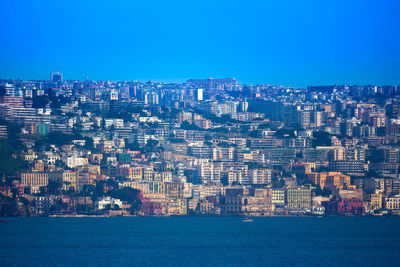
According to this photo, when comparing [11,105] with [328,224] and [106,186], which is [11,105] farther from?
[328,224]

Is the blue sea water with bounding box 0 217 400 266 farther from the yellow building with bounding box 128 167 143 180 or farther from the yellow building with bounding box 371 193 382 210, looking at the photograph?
the yellow building with bounding box 128 167 143 180

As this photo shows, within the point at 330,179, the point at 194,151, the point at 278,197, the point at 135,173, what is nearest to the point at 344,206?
the point at 278,197

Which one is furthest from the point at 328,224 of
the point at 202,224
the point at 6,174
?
the point at 6,174

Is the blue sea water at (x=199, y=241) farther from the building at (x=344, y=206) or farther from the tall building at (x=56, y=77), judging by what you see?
the tall building at (x=56, y=77)

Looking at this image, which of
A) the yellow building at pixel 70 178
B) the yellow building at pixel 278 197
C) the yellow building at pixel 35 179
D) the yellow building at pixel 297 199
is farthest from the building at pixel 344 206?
the yellow building at pixel 35 179

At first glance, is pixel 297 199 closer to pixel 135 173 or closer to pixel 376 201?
pixel 376 201

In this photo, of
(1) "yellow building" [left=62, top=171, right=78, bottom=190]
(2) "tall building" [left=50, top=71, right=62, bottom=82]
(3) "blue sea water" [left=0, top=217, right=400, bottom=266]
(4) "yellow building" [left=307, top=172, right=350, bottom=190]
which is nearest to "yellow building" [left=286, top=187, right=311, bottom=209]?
(3) "blue sea water" [left=0, top=217, right=400, bottom=266]

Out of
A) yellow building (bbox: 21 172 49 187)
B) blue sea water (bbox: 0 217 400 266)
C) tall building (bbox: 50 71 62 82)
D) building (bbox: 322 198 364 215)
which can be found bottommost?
blue sea water (bbox: 0 217 400 266)
